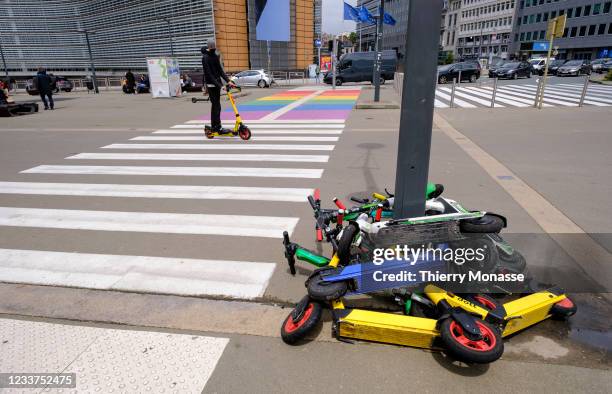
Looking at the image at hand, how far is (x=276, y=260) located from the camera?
13.3 ft

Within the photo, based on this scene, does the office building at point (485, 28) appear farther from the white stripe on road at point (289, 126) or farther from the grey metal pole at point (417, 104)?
the grey metal pole at point (417, 104)

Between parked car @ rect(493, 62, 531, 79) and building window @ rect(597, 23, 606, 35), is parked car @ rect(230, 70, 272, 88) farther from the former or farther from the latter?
building window @ rect(597, 23, 606, 35)

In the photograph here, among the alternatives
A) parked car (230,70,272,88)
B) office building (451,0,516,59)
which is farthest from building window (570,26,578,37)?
parked car (230,70,272,88)

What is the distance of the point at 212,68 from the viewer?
31.9ft

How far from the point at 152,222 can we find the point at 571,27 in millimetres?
91642

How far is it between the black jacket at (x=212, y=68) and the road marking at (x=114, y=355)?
7.79 metres

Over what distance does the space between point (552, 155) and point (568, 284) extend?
5603mm

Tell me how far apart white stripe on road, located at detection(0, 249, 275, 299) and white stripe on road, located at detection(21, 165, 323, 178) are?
3.18m

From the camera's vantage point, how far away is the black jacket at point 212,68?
9.64 metres

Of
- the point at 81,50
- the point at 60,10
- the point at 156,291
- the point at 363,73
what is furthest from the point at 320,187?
the point at 60,10

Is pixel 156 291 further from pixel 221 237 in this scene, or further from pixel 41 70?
pixel 41 70

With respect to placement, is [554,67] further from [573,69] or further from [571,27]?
[571,27]

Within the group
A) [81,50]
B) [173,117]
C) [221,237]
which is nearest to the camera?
[221,237]

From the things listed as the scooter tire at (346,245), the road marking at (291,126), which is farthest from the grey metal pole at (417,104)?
the road marking at (291,126)
